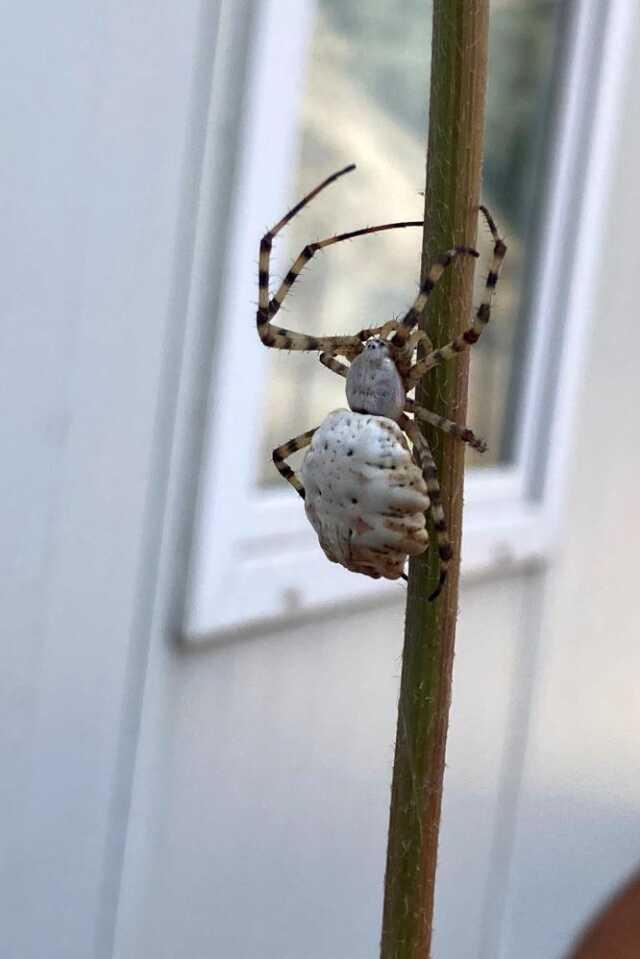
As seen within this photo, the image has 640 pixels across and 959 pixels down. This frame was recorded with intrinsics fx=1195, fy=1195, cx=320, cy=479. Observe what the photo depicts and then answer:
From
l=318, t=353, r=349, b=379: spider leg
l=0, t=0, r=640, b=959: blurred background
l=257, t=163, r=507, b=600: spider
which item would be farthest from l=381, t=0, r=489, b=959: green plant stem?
l=0, t=0, r=640, b=959: blurred background

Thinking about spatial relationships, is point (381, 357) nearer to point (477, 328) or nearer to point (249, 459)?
point (477, 328)

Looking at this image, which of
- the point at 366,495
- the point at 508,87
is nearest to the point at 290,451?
the point at 366,495

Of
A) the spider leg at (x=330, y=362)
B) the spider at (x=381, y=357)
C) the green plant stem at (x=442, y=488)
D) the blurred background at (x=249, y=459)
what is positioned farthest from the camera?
the blurred background at (x=249, y=459)

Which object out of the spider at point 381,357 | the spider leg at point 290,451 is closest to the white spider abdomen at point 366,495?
the spider at point 381,357

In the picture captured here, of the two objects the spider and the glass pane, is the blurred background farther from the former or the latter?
the spider

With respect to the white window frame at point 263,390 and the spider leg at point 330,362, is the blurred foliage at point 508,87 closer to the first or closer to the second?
the white window frame at point 263,390

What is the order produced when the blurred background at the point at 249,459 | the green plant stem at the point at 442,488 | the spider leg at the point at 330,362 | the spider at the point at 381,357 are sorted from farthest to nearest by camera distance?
1. the blurred background at the point at 249,459
2. the spider leg at the point at 330,362
3. the spider at the point at 381,357
4. the green plant stem at the point at 442,488
